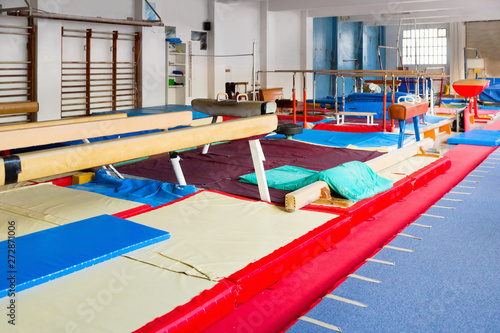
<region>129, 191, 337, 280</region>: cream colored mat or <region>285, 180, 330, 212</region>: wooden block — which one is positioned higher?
<region>285, 180, 330, 212</region>: wooden block

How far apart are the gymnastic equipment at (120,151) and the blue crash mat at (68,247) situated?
1.39ft

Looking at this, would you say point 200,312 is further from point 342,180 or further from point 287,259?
point 342,180

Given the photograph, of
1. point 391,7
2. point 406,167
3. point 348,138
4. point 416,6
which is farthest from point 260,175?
point 416,6

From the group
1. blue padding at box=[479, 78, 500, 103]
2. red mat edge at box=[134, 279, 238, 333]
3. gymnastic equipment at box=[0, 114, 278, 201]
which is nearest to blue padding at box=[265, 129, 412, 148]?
gymnastic equipment at box=[0, 114, 278, 201]

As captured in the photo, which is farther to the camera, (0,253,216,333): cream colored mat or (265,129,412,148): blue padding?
(265,129,412,148): blue padding

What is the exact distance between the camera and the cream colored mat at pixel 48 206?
3.33 metres

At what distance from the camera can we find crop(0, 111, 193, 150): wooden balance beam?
9.86ft

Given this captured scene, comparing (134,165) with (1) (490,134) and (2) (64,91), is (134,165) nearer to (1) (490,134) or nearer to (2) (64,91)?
(2) (64,91)

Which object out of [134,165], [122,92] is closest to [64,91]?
[122,92]

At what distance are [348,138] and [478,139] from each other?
2.22 metres

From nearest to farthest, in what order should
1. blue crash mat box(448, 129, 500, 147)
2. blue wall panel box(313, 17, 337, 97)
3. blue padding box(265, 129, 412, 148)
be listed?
1. blue padding box(265, 129, 412, 148)
2. blue crash mat box(448, 129, 500, 147)
3. blue wall panel box(313, 17, 337, 97)

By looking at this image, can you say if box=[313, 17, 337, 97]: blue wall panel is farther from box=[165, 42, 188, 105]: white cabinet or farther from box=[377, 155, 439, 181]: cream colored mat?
box=[377, 155, 439, 181]: cream colored mat

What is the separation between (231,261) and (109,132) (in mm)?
1760

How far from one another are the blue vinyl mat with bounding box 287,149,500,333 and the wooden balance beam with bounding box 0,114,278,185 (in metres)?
1.49
